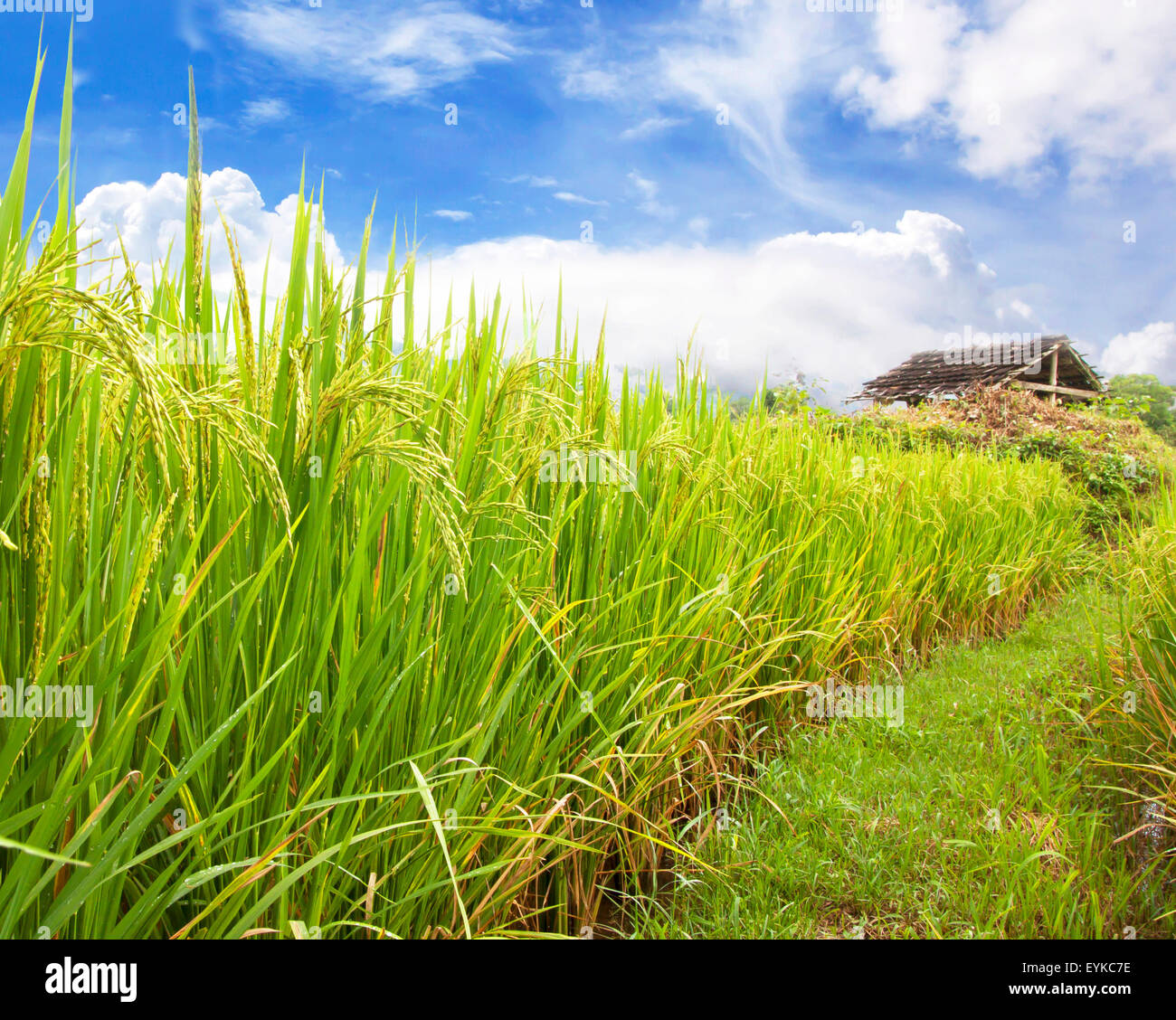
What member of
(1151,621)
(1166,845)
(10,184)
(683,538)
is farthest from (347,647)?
(1151,621)

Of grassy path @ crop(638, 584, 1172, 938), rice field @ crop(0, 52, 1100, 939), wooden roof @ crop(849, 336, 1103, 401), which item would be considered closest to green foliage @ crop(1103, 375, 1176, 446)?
wooden roof @ crop(849, 336, 1103, 401)

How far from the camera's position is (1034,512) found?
7879 mm

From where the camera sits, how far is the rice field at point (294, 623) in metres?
1.11

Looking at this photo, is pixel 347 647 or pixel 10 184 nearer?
pixel 10 184

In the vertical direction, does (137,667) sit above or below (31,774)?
above

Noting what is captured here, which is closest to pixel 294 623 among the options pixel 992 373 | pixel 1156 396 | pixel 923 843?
pixel 923 843

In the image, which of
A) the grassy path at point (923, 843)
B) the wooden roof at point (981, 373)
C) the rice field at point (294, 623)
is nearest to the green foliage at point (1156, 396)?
the wooden roof at point (981, 373)

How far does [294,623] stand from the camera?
4.54 feet

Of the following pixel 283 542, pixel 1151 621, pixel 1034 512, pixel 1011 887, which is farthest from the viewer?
pixel 1034 512

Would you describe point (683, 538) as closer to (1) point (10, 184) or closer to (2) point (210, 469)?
(2) point (210, 469)

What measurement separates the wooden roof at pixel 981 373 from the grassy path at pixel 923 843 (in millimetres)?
16749

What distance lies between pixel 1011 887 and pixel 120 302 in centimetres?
314

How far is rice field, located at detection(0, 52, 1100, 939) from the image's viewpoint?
3.65 ft

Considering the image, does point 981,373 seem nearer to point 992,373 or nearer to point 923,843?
point 992,373
